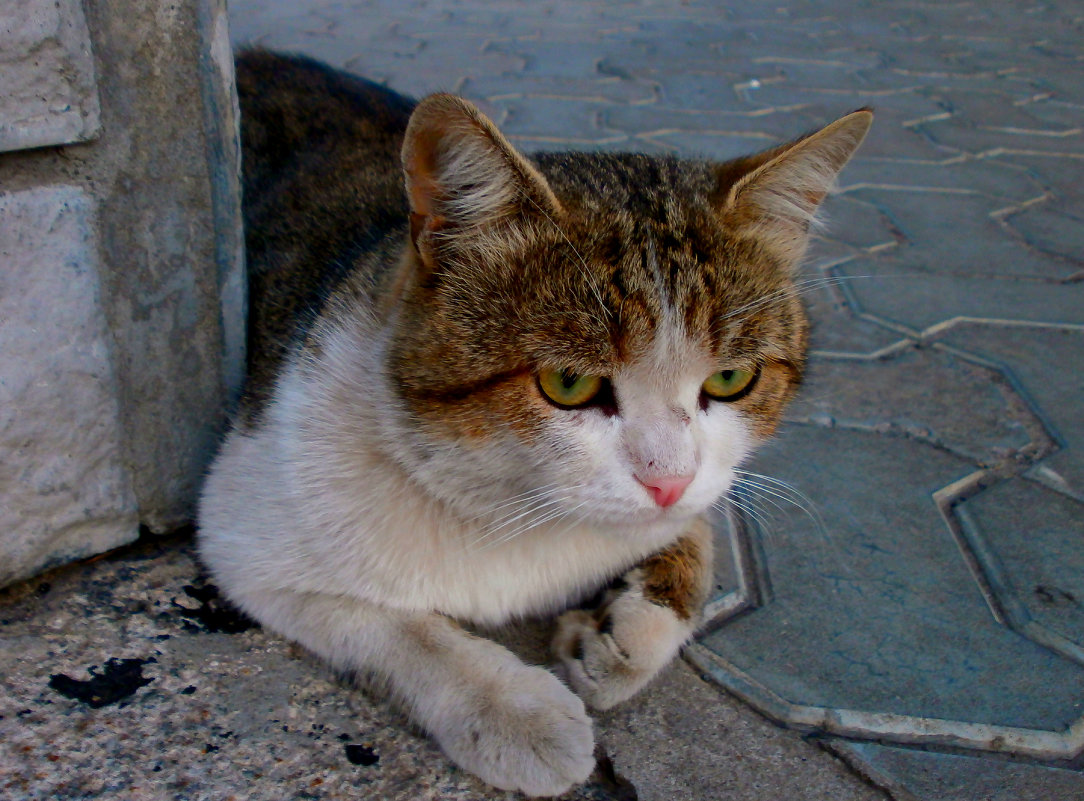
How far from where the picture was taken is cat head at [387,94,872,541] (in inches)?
61.1

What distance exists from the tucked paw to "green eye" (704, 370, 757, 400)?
615mm

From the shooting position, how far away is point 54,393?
5.78 ft

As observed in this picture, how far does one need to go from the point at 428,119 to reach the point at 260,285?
1047mm

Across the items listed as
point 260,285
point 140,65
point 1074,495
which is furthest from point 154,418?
point 1074,495

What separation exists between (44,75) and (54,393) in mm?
583

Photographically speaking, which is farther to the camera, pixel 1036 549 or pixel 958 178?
pixel 958 178

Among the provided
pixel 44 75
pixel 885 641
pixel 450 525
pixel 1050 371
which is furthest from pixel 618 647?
pixel 1050 371

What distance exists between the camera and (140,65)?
1.70 metres

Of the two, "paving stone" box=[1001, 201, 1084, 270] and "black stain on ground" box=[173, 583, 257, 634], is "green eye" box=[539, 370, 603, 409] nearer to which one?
"black stain on ground" box=[173, 583, 257, 634]

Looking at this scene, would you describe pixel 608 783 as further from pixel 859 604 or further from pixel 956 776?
pixel 859 604

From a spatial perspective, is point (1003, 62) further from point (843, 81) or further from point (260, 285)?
point (260, 285)

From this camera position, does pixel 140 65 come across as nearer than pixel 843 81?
Yes

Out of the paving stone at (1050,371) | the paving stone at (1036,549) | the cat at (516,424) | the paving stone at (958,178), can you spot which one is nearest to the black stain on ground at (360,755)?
the cat at (516,424)

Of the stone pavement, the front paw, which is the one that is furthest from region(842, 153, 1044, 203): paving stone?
the front paw
